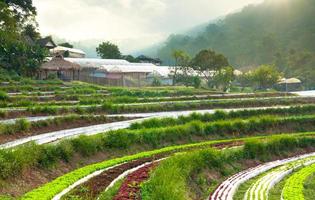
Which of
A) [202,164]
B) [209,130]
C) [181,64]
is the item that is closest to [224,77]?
[181,64]

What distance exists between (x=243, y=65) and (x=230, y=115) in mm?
109536

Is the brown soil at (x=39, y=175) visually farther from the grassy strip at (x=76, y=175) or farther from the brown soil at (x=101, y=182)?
the brown soil at (x=101, y=182)

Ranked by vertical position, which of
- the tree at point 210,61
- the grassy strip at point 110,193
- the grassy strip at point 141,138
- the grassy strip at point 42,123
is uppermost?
the tree at point 210,61

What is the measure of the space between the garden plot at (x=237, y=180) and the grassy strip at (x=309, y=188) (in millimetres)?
2923

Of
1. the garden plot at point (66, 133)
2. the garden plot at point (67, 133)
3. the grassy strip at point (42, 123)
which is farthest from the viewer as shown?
the grassy strip at point (42, 123)

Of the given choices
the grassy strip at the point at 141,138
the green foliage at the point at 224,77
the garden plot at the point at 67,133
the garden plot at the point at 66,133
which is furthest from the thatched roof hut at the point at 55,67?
the grassy strip at the point at 141,138

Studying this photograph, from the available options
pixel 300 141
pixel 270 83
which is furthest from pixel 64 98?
pixel 270 83

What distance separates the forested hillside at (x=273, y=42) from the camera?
407ft

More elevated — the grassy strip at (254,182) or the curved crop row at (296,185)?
the curved crop row at (296,185)

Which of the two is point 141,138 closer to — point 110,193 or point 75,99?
point 110,193

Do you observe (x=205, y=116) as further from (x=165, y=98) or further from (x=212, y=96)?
(x=212, y=96)

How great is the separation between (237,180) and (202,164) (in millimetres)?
2074

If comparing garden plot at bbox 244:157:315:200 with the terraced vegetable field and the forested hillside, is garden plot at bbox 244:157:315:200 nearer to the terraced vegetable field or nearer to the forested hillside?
the terraced vegetable field

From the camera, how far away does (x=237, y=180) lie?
24938mm
